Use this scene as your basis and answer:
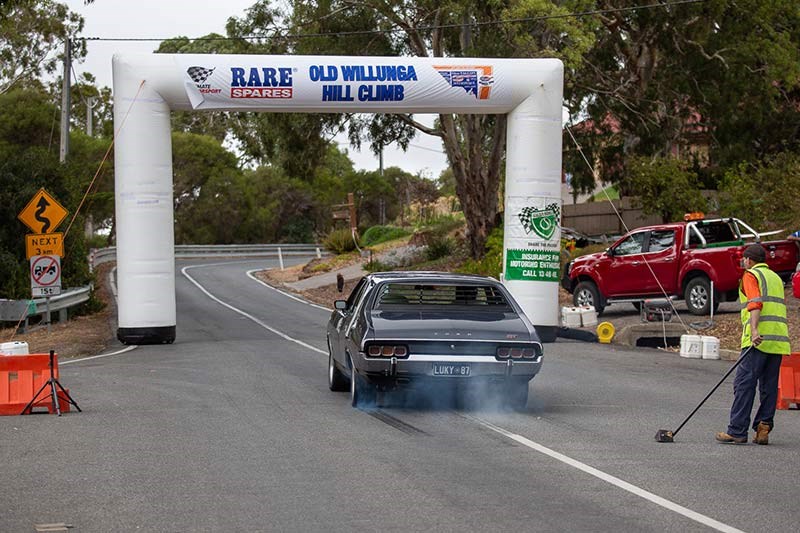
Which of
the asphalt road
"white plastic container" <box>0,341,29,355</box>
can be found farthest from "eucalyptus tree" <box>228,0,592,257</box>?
"white plastic container" <box>0,341,29,355</box>

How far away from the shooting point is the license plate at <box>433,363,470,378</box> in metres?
11.2

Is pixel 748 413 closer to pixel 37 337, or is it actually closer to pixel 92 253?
pixel 37 337

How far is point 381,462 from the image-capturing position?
29.5ft

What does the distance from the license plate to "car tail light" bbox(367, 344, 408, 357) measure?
0.34 meters

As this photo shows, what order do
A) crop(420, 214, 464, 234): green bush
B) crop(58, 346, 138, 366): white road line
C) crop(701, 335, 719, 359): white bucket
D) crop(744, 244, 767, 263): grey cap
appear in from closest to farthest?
crop(744, 244, 767, 263): grey cap → crop(58, 346, 138, 366): white road line → crop(701, 335, 719, 359): white bucket → crop(420, 214, 464, 234): green bush

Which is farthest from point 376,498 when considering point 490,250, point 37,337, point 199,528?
point 490,250

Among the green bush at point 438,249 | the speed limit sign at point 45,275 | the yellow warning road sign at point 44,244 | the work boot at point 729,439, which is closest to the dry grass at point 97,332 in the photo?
the speed limit sign at point 45,275

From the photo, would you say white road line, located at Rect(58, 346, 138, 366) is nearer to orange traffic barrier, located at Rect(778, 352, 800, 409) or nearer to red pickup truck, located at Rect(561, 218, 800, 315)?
red pickup truck, located at Rect(561, 218, 800, 315)

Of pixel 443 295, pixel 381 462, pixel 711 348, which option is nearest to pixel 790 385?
pixel 443 295

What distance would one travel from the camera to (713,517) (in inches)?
282

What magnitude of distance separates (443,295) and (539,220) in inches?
379

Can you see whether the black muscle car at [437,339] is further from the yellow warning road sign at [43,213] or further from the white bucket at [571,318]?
the white bucket at [571,318]

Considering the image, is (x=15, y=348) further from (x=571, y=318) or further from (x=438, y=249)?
(x=438, y=249)

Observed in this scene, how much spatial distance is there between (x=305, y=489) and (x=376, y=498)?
0.59 meters
